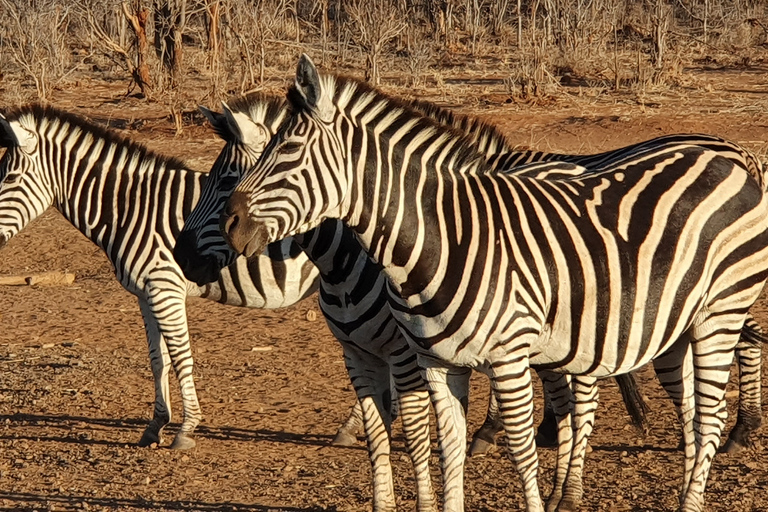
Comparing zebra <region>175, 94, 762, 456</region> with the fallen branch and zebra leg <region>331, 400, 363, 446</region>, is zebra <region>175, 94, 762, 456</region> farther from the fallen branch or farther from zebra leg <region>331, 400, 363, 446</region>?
the fallen branch

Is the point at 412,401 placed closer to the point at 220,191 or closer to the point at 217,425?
the point at 220,191

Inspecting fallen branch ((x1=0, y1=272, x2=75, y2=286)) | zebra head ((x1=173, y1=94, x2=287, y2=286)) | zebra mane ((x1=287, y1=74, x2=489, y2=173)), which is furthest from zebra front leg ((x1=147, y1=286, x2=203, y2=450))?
fallen branch ((x1=0, y1=272, x2=75, y2=286))

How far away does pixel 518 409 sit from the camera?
4148 millimetres

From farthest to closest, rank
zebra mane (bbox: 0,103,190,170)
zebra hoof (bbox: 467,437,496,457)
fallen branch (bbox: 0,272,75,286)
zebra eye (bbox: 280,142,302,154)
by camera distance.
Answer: fallen branch (bbox: 0,272,75,286) < zebra mane (bbox: 0,103,190,170) < zebra hoof (bbox: 467,437,496,457) < zebra eye (bbox: 280,142,302,154)

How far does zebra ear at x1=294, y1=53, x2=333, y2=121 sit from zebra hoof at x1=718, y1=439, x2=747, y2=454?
3.16 meters

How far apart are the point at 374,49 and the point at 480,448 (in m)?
12.5

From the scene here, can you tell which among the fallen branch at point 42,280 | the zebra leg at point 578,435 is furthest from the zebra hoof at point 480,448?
the fallen branch at point 42,280

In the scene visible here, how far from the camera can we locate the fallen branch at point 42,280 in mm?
10133

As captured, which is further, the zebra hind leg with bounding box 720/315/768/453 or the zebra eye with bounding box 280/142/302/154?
the zebra hind leg with bounding box 720/315/768/453

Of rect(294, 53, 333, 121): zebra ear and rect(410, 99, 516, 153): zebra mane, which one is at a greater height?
rect(294, 53, 333, 121): zebra ear

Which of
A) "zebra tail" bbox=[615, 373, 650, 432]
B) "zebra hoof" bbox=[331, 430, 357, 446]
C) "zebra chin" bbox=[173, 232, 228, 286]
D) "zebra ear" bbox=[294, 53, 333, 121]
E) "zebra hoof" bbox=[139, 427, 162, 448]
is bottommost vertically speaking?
"zebra hoof" bbox=[139, 427, 162, 448]

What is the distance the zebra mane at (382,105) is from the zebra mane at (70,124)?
2901 mm

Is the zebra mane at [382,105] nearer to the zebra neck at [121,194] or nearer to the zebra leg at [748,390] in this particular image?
the zebra leg at [748,390]

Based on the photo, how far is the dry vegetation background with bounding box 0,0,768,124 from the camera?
17.0 meters
